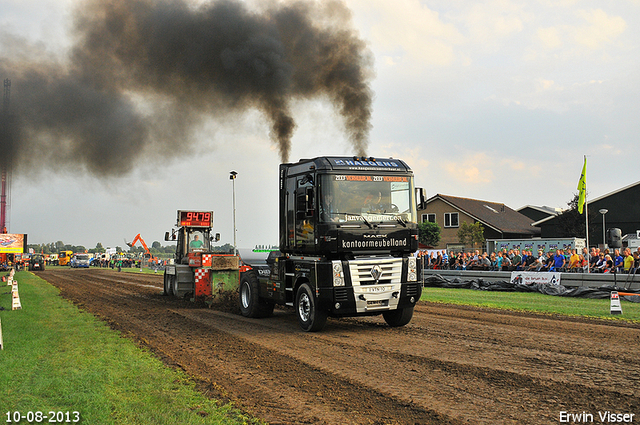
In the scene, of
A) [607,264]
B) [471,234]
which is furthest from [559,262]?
[471,234]

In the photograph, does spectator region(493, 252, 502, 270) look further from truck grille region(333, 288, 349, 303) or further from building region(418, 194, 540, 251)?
building region(418, 194, 540, 251)

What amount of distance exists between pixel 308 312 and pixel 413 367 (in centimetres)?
336

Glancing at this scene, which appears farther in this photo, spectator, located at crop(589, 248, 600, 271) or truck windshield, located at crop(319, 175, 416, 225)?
spectator, located at crop(589, 248, 600, 271)

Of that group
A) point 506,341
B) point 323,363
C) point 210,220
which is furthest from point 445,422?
point 210,220

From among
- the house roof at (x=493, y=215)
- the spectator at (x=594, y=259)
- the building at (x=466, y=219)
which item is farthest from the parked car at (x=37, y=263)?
the spectator at (x=594, y=259)

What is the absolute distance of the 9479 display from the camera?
4648 mm

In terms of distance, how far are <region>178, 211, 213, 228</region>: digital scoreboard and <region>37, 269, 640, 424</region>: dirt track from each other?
6.95m

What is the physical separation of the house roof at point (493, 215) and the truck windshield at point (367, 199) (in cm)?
3473

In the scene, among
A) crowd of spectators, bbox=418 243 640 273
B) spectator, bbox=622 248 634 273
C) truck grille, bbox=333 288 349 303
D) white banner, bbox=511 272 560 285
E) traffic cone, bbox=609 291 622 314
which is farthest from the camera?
white banner, bbox=511 272 560 285

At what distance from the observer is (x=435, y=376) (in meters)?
6.11

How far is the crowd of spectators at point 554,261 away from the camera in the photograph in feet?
55.3

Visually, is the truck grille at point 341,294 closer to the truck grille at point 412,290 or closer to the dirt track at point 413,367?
the dirt track at point 413,367

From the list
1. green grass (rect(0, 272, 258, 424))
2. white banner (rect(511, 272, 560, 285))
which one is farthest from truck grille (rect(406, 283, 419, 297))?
white banner (rect(511, 272, 560, 285))

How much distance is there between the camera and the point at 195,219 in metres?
18.1
